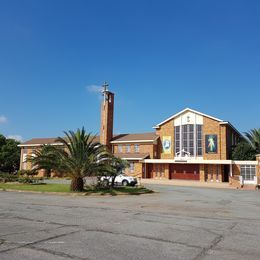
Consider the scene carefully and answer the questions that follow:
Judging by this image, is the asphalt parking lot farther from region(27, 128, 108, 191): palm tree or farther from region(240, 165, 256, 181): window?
region(240, 165, 256, 181): window

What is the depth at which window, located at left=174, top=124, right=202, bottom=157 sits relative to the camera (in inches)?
1981

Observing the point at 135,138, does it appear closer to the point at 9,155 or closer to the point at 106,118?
the point at 106,118

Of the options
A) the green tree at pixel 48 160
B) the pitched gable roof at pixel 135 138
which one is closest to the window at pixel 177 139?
the pitched gable roof at pixel 135 138

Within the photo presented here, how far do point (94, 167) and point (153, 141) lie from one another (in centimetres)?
2991

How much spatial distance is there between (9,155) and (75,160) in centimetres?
4682

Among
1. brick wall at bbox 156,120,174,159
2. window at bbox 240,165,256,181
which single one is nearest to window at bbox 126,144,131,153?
brick wall at bbox 156,120,174,159

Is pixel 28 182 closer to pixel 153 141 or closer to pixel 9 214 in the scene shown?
pixel 9 214

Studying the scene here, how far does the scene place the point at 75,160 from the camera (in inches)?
909

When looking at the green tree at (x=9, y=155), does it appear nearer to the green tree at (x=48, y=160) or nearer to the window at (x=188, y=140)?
the window at (x=188, y=140)

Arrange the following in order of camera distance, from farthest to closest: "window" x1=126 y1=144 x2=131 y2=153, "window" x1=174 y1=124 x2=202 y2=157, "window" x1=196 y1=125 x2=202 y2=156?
"window" x1=126 y1=144 x2=131 y2=153
"window" x1=174 y1=124 x2=202 y2=157
"window" x1=196 y1=125 x2=202 y2=156

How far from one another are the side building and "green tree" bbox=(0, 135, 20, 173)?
53.1ft

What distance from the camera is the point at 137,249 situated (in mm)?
7016

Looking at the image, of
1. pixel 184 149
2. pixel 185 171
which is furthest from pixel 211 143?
pixel 185 171

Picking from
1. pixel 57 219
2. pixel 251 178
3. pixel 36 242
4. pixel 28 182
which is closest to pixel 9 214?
pixel 57 219
